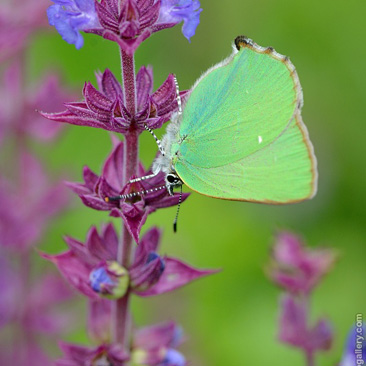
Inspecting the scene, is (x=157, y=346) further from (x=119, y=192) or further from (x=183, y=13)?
(x=183, y=13)

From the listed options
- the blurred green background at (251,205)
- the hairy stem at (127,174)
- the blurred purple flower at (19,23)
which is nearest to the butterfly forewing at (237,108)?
the hairy stem at (127,174)

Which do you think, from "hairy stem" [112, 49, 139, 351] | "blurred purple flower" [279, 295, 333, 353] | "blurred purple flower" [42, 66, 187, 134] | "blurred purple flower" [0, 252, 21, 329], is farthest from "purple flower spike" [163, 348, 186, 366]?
"blurred purple flower" [0, 252, 21, 329]

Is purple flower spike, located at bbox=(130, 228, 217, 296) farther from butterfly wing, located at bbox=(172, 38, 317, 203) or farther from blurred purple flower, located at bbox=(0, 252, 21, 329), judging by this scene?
blurred purple flower, located at bbox=(0, 252, 21, 329)

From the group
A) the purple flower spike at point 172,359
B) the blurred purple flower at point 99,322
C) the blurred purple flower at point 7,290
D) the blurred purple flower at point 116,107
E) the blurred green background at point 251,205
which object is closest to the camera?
the blurred purple flower at point 116,107

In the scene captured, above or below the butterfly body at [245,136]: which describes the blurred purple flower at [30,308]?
below

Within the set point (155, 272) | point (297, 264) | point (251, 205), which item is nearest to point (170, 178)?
point (155, 272)

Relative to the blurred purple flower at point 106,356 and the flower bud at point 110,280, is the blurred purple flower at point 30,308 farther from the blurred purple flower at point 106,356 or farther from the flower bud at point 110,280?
the flower bud at point 110,280
